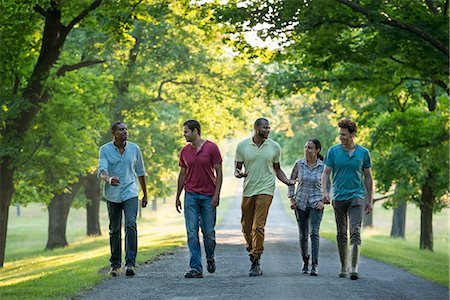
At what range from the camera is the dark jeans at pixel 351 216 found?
38.2ft

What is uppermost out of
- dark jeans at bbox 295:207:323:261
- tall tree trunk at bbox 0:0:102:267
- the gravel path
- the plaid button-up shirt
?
tall tree trunk at bbox 0:0:102:267

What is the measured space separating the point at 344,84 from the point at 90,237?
61.5 feet

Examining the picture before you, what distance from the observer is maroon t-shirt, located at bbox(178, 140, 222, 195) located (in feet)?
38.0

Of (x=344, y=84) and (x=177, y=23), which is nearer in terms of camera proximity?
(x=344, y=84)

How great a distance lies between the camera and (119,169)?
1166cm

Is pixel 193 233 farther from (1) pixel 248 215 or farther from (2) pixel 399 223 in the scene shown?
(2) pixel 399 223

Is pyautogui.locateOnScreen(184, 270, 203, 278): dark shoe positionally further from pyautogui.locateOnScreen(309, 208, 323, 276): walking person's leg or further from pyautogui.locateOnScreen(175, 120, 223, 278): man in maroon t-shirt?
pyautogui.locateOnScreen(309, 208, 323, 276): walking person's leg

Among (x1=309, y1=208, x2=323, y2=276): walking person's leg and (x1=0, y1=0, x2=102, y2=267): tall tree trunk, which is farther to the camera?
(x1=0, y1=0, x2=102, y2=267): tall tree trunk

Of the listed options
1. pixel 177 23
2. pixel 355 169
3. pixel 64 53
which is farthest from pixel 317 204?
pixel 177 23

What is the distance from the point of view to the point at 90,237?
37.6 m

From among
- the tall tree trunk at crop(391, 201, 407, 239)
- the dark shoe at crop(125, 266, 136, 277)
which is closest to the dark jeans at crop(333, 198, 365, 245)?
the dark shoe at crop(125, 266, 136, 277)

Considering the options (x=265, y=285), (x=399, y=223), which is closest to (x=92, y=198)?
(x=399, y=223)

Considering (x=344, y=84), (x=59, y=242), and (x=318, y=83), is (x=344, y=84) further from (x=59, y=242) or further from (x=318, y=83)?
(x=59, y=242)

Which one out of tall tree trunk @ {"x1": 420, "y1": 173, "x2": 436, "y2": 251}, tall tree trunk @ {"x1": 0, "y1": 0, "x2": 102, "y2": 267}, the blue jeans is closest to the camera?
the blue jeans
